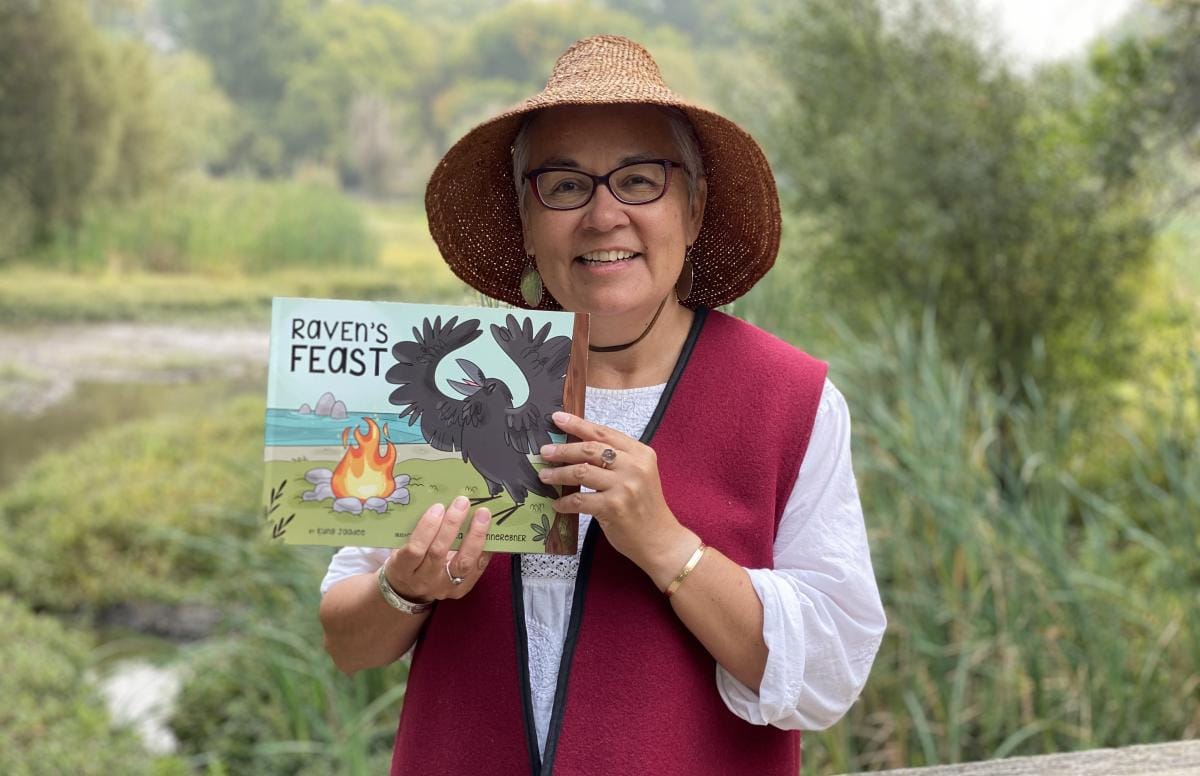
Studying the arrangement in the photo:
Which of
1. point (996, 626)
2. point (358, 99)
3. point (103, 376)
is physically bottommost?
point (103, 376)

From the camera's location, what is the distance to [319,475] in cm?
115

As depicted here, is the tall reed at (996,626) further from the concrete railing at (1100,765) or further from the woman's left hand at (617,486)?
the woman's left hand at (617,486)

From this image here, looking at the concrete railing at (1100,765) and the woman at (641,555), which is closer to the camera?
the woman at (641,555)

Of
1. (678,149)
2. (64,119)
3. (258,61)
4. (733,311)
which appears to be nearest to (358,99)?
(258,61)

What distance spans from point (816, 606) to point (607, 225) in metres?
0.47

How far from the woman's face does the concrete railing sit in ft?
2.35

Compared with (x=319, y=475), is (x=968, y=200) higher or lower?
higher

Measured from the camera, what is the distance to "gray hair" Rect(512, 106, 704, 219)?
1.36m

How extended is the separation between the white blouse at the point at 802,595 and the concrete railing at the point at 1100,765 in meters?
0.33

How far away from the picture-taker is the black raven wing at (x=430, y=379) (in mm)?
1155

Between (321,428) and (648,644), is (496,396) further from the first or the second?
(648,644)

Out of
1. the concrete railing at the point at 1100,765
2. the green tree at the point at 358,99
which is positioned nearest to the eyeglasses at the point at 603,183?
the concrete railing at the point at 1100,765

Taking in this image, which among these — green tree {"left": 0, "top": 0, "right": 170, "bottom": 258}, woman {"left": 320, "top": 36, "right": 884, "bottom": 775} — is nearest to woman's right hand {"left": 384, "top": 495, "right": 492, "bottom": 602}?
woman {"left": 320, "top": 36, "right": 884, "bottom": 775}

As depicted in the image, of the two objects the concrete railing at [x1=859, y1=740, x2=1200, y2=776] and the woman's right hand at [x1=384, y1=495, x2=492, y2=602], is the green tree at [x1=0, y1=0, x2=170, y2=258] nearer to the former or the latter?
the woman's right hand at [x1=384, y1=495, x2=492, y2=602]
